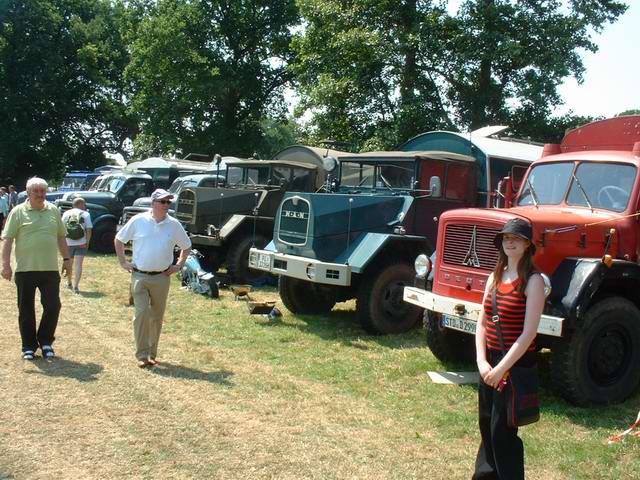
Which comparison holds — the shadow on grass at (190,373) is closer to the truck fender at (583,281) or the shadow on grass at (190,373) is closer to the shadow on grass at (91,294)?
the truck fender at (583,281)

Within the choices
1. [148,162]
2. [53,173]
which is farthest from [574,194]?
[53,173]

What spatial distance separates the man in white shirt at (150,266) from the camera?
686 centimetres

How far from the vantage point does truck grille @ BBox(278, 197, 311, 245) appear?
9.20 metres

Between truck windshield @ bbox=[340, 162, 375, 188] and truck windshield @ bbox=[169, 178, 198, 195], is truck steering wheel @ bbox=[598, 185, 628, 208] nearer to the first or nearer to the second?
truck windshield @ bbox=[340, 162, 375, 188]

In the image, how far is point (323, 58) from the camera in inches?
789

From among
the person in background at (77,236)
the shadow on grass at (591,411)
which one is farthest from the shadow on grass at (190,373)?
the person in background at (77,236)

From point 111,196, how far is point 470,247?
13706 millimetres

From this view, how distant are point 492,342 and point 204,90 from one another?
1147 inches

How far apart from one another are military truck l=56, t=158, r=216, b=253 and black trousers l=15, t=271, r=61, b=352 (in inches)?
428

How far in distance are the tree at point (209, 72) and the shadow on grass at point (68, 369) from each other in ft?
84.6

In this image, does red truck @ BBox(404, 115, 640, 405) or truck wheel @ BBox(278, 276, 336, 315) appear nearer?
red truck @ BBox(404, 115, 640, 405)

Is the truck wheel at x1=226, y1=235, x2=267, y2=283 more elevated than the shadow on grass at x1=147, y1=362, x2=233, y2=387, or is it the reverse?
the truck wheel at x1=226, y1=235, x2=267, y2=283

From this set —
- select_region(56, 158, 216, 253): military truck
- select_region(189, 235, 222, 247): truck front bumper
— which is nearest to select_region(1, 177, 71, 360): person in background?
select_region(189, 235, 222, 247): truck front bumper

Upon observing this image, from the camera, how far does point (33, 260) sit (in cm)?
683
